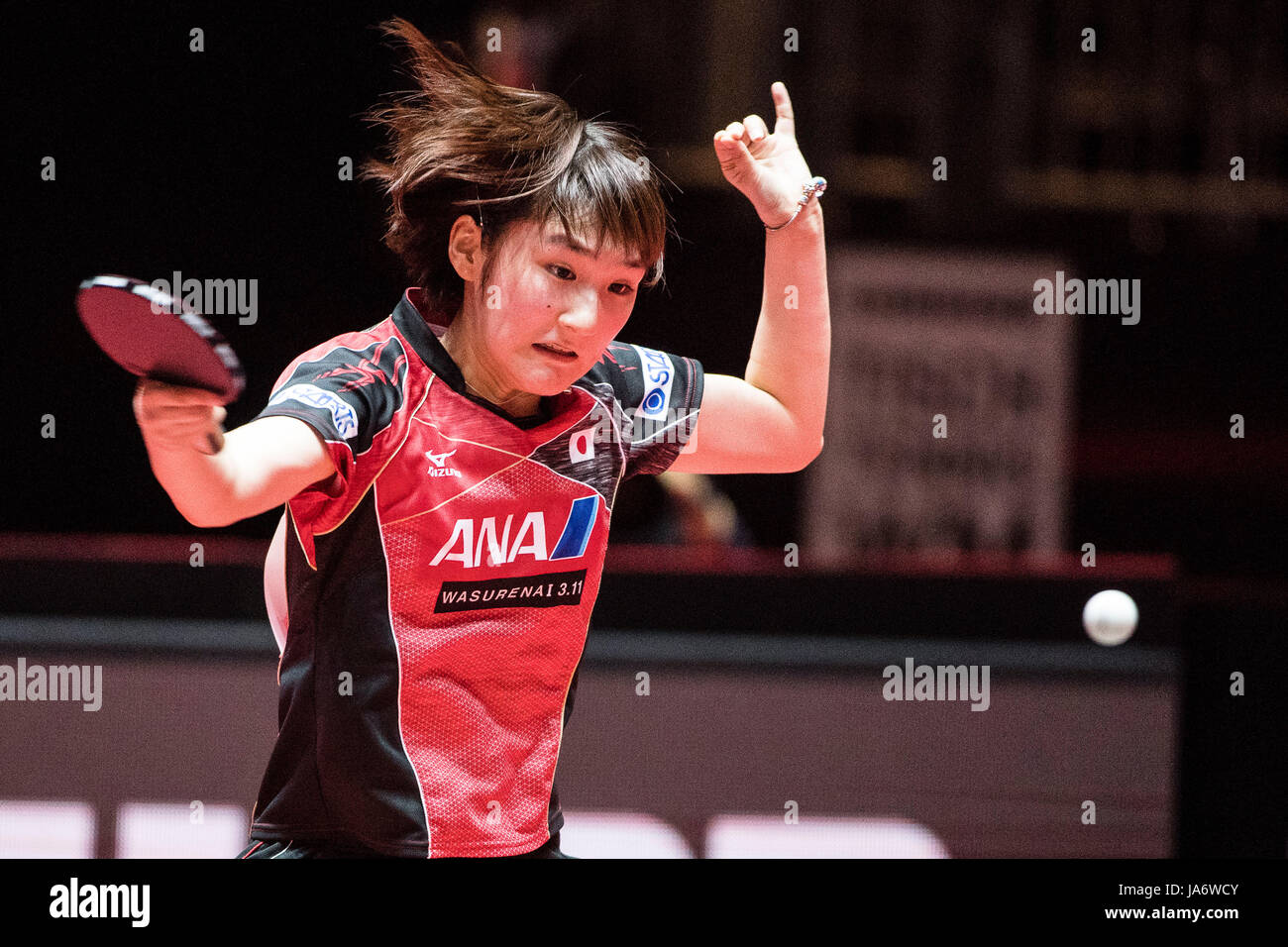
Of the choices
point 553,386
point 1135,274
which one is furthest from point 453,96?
point 1135,274

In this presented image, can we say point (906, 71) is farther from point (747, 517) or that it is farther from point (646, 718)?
point (646, 718)

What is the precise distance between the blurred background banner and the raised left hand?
13.2ft

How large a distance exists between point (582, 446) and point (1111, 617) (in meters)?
2.15

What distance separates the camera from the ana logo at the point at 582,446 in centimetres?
211

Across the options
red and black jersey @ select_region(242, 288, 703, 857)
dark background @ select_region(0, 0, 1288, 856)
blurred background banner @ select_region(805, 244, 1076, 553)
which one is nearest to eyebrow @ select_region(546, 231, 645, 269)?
red and black jersey @ select_region(242, 288, 703, 857)

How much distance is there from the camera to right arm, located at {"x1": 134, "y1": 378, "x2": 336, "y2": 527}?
160 cm

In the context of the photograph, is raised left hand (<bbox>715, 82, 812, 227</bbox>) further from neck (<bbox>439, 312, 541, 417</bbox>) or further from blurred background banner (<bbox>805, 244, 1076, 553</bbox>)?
blurred background banner (<bbox>805, 244, 1076, 553</bbox>)

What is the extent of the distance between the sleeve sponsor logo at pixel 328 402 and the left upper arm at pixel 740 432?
0.61m

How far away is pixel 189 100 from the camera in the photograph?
5668 mm

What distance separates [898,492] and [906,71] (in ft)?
6.24

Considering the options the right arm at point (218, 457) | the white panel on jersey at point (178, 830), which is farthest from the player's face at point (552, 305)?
the white panel on jersey at point (178, 830)

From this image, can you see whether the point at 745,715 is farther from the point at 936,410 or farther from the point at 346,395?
the point at 936,410

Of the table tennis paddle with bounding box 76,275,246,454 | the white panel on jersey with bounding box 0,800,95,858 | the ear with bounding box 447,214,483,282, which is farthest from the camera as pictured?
the white panel on jersey with bounding box 0,800,95,858

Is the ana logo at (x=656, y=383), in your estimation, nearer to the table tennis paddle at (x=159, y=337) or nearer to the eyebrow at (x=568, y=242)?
the eyebrow at (x=568, y=242)
